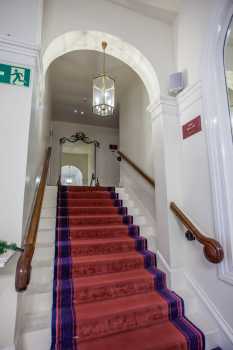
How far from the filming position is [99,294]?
6.26ft

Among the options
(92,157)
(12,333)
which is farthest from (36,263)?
(92,157)

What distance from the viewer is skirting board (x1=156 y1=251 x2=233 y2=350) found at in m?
1.61

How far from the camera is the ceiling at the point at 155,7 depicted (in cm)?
243

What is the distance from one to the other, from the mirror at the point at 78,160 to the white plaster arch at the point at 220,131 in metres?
5.24

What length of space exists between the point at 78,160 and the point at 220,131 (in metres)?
8.07

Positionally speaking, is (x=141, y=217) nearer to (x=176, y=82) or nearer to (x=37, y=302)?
(x=37, y=302)

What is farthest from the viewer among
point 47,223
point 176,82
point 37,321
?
point 47,223

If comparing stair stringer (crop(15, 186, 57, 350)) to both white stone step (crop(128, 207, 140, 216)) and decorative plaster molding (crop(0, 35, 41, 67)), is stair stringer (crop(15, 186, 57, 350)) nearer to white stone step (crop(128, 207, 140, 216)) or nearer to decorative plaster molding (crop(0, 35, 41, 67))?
white stone step (crop(128, 207, 140, 216))

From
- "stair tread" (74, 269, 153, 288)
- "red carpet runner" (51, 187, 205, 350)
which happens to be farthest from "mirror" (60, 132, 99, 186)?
"stair tread" (74, 269, 153, 288)

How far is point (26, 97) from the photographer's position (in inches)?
65.4

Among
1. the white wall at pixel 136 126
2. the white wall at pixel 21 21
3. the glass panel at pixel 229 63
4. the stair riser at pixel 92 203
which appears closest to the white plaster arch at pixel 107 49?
the white wall at pixel 21 21

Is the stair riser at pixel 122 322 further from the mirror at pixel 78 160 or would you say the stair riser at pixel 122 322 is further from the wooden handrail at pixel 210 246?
the mirror at pixel 78 160

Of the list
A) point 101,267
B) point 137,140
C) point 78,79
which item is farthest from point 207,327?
point 78,79

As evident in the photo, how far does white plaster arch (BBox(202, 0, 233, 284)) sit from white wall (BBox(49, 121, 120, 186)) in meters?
5.41
